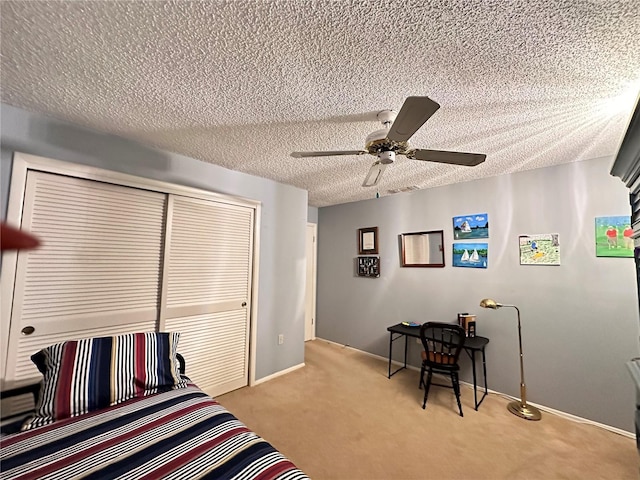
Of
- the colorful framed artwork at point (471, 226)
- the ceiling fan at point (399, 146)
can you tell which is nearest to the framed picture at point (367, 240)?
the colorful framed artwork at point (471, 226)

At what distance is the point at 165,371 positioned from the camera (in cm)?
169

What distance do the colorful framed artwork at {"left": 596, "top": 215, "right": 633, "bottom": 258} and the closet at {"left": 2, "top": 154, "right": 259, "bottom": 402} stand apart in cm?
326

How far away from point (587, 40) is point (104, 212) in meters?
3.08

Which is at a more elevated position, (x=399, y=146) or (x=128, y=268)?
(x=399, y=146)

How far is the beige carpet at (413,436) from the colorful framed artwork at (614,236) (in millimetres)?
1285

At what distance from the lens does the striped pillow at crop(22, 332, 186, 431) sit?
4.59 ft

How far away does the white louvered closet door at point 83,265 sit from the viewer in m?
1.85

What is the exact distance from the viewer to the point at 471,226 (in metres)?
3.20

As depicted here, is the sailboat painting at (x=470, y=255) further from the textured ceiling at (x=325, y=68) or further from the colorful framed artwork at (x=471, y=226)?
the textured ceiling at (x=325, y=68)

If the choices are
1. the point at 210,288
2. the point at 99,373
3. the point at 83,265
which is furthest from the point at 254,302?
the point at 99,373

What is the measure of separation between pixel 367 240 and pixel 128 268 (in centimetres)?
302

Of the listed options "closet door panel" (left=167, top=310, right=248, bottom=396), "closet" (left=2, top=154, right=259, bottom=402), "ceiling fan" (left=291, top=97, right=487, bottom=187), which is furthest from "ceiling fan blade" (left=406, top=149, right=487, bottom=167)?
"closet door panel" (left=167, top=310, right=248, bottom=396)

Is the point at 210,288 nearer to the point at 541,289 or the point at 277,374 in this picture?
the point at 277,374

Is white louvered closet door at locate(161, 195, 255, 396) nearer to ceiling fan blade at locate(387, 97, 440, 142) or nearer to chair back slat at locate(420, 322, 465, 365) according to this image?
chair back slat at locate(420, 322, 465, 365)
